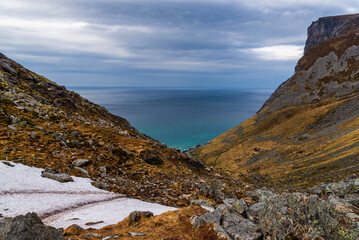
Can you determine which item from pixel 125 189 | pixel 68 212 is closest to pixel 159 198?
pixel 125 189

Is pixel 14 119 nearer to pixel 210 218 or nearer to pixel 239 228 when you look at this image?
pixel 210 218

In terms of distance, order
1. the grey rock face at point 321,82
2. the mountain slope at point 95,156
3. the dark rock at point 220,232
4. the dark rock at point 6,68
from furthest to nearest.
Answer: the grey rock face at point 321,82 → the dark rock at point 6,68 → the mountain slope at point 95,156 → the dark rock at point 220,232

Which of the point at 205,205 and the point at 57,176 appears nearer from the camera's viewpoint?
the point at 205,205

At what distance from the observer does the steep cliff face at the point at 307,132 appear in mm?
63281

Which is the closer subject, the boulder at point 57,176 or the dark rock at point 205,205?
the dark rock at point 205,205

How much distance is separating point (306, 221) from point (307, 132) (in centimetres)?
11640

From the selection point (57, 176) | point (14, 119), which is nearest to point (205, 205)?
point (57, 176)

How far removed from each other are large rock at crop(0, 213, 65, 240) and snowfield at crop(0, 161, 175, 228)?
15.7 ft

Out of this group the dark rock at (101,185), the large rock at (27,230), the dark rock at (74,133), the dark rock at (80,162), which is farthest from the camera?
the dark rock at (74,133)

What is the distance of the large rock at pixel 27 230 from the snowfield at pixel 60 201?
4.77m

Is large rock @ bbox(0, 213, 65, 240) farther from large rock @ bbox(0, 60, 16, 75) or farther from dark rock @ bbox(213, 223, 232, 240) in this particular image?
large rock @ bbox(0, 60, 16, 75)

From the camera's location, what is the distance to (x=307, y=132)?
105 metres

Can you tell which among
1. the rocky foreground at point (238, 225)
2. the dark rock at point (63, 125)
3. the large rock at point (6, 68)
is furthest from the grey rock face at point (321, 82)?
the large rock at point (6, 68)

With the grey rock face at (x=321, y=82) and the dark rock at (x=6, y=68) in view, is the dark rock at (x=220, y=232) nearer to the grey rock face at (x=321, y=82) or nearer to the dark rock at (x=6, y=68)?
the dark rock at (x=6, y=68)
